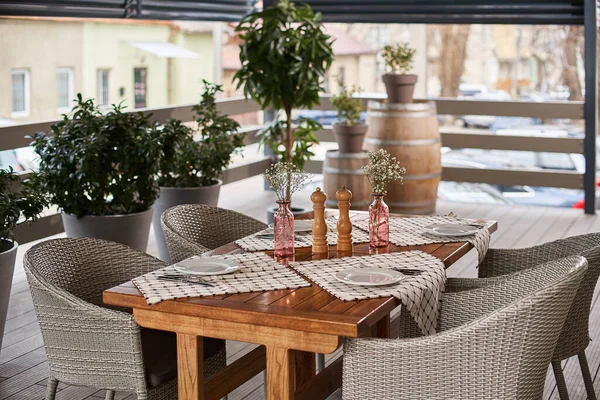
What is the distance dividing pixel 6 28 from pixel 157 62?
2.79 meters

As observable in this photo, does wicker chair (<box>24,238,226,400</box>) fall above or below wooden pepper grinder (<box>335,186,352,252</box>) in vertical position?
below

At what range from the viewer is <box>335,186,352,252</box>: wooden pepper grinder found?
10.2 feet

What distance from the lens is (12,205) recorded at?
363cm

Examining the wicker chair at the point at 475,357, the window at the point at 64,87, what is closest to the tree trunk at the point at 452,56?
the window at the point at 64,87

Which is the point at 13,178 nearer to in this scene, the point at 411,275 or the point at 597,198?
the point at 411,275

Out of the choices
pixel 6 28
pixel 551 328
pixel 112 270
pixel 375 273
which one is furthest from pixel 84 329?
pixel 6 28

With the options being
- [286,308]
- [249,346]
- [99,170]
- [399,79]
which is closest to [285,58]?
[399,79]

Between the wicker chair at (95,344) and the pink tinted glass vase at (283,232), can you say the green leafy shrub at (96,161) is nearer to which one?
the wicker chair at (95,344)

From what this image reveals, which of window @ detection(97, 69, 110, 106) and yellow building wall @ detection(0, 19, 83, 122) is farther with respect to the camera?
window @ detection(97, 69, 110, 106)

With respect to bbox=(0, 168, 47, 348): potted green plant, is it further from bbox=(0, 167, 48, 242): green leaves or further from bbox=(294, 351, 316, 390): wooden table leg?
bbox=(294, 351, 316, 390): wooden table leg

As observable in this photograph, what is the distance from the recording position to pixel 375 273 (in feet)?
9.02

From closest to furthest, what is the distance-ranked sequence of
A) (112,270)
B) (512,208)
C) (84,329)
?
(84,329), (112,270), (512,208)

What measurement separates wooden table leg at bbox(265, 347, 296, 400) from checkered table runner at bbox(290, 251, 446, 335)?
9.3 inches

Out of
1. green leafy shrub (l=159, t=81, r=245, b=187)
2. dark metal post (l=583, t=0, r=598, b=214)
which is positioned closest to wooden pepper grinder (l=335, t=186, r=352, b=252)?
green leafy shrub (l=159, t=81, r=245, b=187)
